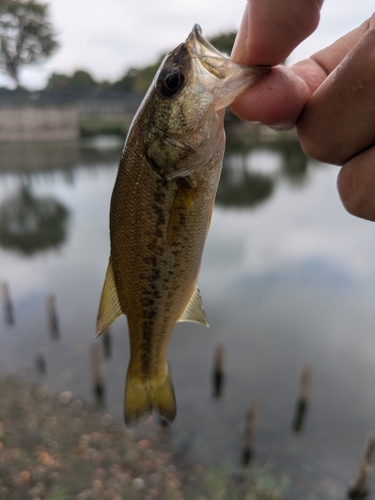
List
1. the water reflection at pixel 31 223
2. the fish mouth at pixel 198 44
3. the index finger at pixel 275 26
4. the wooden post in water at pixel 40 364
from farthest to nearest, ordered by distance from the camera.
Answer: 1. the water reflection at pixel 31 223
2. the wooden post in water at pixel 40 364
3. the fish mouth at pixel 198 44
4. the index finger at pixel 275 26

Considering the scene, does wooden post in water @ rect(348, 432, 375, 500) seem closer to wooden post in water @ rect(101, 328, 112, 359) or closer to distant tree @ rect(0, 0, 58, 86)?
wooden post in water @ rect(101, 328, 112, 359)

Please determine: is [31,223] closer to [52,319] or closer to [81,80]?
[52,319]

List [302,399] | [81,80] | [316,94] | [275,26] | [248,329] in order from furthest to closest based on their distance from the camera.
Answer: [81,80] < [248,329] < [302,399] < [316,94] < [275,26]

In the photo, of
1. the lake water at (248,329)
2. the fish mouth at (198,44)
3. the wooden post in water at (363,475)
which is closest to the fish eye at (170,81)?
the fish mouth at (198,44)

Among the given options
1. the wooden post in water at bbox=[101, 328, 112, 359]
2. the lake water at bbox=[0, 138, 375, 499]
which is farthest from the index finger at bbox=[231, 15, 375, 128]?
the wooden post in water at bbox=[101, 328, 112, 359]

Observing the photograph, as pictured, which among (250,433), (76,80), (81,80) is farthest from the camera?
(81,80)

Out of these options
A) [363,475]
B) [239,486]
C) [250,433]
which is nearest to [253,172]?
[250,433]

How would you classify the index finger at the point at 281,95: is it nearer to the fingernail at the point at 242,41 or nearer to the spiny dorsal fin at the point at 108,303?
the fingernail at the point at 242,41
